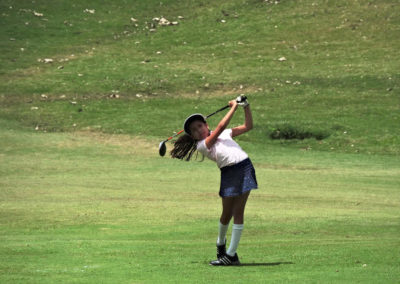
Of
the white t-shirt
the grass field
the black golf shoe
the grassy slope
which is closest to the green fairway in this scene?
the grass field

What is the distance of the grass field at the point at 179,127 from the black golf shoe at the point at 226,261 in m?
0.15

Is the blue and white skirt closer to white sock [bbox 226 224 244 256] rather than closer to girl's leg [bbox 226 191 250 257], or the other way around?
girl's leg [bbox 226 191 250 257]

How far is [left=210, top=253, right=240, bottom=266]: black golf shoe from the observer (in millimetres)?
11727

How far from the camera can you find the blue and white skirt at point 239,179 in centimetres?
1155

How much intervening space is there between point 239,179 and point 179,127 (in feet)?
90.6

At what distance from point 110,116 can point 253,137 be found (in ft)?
27.5

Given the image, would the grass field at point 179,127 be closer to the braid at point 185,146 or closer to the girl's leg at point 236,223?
the girl's leg at point 236,223

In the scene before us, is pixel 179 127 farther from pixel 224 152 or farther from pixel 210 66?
pixel 224 152

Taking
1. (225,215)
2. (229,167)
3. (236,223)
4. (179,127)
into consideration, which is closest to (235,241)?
(236,223)

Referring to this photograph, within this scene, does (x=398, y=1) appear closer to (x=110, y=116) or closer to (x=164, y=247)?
(x=110, y=116)

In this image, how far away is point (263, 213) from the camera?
18.4 metres

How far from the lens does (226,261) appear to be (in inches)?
462

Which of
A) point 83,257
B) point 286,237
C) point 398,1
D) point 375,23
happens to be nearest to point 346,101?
point 375,23

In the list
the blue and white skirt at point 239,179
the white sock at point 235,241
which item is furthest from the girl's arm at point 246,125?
the white sock at point 235,241
